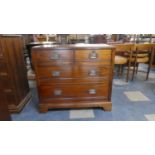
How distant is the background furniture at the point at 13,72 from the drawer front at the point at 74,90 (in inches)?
13.3

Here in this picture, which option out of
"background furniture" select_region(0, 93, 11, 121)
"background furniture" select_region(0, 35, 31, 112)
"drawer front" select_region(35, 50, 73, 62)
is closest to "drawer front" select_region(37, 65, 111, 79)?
"drawer front" select_region(35, 50, 73, 62)

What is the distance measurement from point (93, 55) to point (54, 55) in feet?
1.40

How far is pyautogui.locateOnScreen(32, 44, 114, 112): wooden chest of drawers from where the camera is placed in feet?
5.21

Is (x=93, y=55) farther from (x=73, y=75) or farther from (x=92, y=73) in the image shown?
(x=73, y=75)

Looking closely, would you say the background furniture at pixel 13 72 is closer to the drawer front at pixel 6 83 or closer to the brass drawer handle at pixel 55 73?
the drawer front at pixel 6 83

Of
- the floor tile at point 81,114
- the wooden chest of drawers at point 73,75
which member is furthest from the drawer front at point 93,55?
the floor tile at point 81,114

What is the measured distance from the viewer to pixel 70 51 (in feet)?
5.20

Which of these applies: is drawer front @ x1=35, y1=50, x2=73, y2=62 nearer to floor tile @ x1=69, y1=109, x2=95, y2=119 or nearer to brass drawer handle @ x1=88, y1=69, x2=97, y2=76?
brass drawer handle @ x1=88, y1=69, x2=97, y2=76

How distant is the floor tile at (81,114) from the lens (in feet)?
5.77
